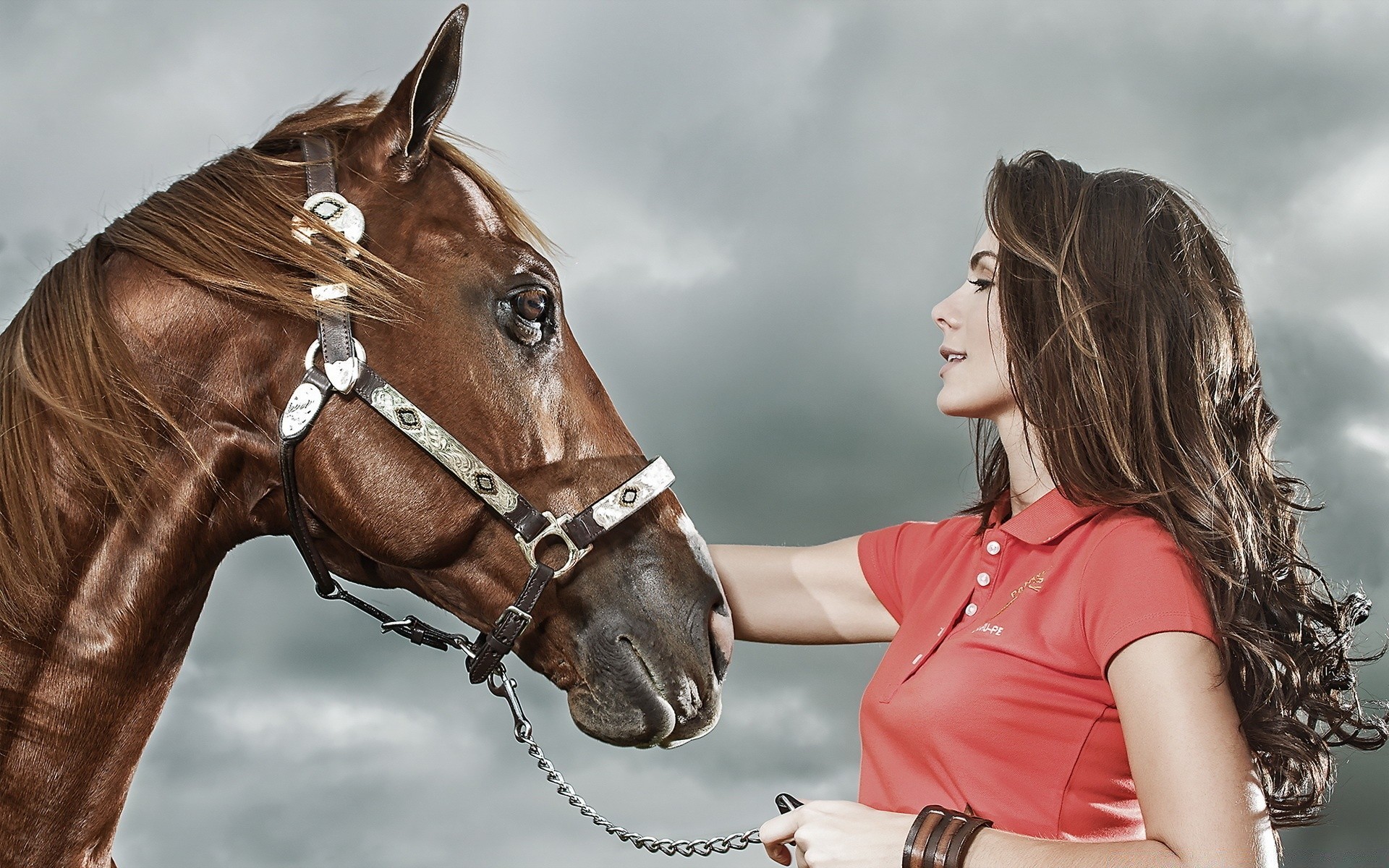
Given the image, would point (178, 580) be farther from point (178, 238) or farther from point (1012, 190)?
point (1012, 190)

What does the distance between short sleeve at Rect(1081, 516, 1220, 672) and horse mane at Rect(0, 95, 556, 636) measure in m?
1.38

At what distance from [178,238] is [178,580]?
0.65 metres

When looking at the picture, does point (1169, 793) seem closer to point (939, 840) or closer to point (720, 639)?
point (939, 840)

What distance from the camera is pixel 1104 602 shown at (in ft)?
5.80

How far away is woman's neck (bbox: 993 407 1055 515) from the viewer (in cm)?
217

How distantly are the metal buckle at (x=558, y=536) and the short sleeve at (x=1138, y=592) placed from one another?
0.93 metres

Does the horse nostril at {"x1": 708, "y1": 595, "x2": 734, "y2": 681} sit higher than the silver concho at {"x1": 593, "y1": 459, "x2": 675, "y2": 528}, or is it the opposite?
the silver concho at {"x1": 593, "y1": 459, "x2": 675, "y2": 528}

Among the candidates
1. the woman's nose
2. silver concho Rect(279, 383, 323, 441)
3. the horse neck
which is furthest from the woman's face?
the horse neck

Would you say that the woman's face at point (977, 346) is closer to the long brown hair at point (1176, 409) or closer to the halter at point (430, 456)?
the long brown hair at point (1176, 409)

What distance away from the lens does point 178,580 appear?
1.92 metres

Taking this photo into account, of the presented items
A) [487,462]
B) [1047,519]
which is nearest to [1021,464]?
[1047,519]

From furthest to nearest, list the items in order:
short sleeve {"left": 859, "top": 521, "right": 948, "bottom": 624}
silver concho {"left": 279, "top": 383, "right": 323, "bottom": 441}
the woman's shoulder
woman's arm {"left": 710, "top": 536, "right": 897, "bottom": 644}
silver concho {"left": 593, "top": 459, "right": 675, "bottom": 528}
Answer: woman's arm {"left": 710, "top": 536, "right": 897, "bottom": 644} < short sleeve {"left": 859, "top": 521, "right": 948, "bottom": 624} < silver concho {"left": 593, "top": 459, "right": 675, "bottom": 528} < silver concho {"left": 279, "top": 383, "right": 323, "bottom": 441} < the woman's shoulder

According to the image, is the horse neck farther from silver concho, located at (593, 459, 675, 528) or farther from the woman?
the woman

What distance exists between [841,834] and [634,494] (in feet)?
2.40
